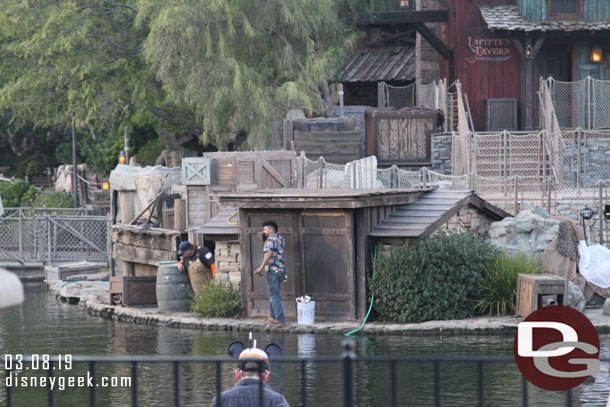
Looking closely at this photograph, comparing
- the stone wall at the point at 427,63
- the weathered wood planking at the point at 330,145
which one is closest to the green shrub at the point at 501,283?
the weathered wood planking at the point at 330,145

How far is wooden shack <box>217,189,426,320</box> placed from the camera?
1920 centimetres

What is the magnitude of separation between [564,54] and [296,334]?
20450mm

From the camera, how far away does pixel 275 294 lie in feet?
62.7

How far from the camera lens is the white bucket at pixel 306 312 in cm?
1903

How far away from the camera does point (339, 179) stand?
87.7ft

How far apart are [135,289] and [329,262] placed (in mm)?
4913

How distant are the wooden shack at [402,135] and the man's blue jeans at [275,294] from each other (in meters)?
14.0

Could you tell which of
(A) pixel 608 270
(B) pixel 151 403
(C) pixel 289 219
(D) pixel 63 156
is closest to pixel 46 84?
(D) pixel 63 156

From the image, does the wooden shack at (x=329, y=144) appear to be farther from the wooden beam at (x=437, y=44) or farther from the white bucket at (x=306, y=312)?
the white bucket at (x=306, y=312)

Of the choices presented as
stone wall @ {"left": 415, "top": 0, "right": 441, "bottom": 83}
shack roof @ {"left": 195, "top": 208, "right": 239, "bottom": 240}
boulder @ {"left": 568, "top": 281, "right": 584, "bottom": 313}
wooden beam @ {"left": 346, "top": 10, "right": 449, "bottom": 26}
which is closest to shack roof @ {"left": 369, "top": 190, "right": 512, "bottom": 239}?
boulder @ {"left": 568, "top": 281, "right": 584, "bottom": 313}

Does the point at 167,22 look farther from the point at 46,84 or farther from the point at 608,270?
the point at 608,270

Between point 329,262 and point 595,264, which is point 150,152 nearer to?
point 329,262

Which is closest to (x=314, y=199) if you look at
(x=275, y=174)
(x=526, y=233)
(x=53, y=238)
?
(x=526, y=233)

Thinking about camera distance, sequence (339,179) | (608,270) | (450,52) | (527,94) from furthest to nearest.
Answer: (450,52) → (527,94) → (339,179) → (608,270)
